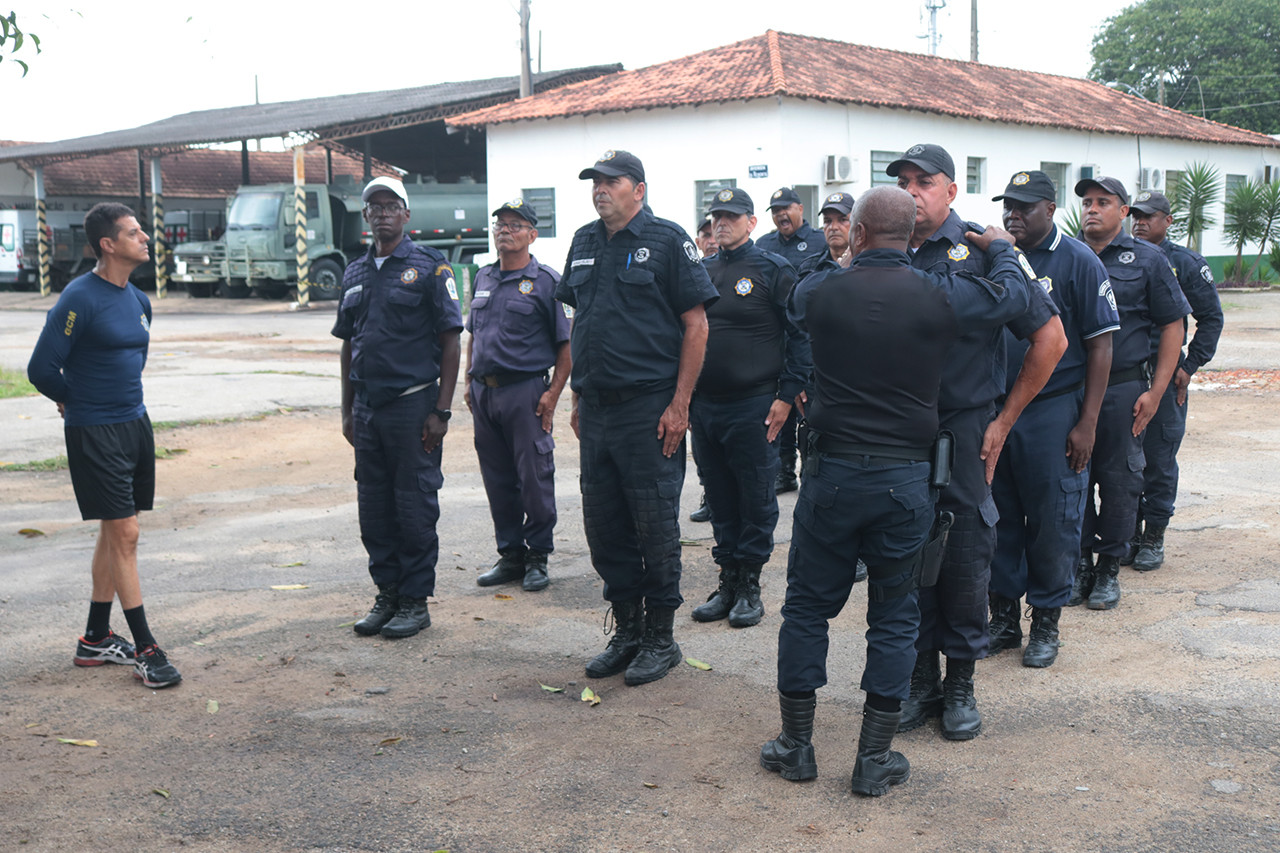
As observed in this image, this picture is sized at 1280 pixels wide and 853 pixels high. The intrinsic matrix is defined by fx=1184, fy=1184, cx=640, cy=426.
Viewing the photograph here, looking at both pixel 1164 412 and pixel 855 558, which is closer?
pixel 855 558

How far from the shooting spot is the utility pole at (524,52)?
26.0 metres

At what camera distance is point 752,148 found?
2070 centimetres

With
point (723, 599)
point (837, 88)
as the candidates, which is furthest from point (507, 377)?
point (837, 88)

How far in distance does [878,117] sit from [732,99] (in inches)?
129

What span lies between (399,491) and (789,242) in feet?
12.4

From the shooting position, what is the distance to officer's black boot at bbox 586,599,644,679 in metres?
4.85

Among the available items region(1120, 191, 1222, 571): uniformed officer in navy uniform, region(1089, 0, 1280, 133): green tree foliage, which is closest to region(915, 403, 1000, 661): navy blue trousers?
region(1120, 191, 1222, 571): uniformed officer in navy uniform

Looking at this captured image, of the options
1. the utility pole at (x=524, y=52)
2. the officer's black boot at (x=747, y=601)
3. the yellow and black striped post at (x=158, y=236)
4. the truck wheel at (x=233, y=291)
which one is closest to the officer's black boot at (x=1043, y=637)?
the officer's black boot at (x=747, y=601)

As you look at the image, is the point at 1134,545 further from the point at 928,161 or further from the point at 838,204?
the point at 928,161

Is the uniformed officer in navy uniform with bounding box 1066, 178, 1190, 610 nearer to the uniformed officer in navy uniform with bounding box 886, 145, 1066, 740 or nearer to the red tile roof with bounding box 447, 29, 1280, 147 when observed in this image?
the uniformed officer in navy uniform with bounding box 886, 145, 1066, 740

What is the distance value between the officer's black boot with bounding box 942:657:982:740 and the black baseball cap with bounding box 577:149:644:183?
2.22 meters

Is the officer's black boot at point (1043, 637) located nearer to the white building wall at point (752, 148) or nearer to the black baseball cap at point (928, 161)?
the black baseball cap at point (928, 161)

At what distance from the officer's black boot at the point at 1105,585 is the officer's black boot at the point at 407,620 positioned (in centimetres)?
314

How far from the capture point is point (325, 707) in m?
4.50
